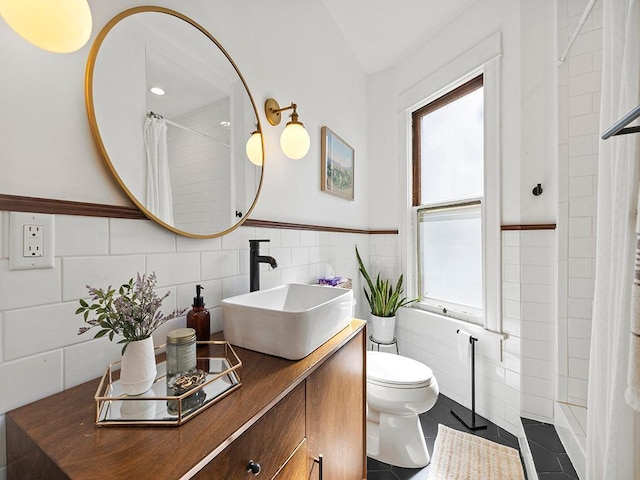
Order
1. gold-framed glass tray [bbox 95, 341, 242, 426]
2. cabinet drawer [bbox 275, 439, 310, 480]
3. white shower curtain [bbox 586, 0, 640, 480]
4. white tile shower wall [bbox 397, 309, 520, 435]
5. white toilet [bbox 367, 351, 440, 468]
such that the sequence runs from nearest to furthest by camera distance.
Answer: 1. gold-framed glass tray [bbox 95, 341, 242, 426]
2. cabinet drawer [bbox 275, 439, 310, 480]
3. white shower curtain [bbox 586, 0, 640, 480]
4. white toilet [bbox 367, 351, 440, 468]
5. white tile shower wall [bbox 397, 309, 520, 435]

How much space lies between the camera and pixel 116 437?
488mm

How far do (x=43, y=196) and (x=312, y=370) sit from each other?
775mm

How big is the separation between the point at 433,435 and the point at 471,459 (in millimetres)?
225

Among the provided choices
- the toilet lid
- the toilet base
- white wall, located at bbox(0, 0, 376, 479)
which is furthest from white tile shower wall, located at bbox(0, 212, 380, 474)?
the toilet base

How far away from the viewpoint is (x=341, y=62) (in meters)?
2.13

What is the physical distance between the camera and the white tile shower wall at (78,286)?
23.8 inches

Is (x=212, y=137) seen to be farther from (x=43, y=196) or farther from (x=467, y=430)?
(x=467, y=430)

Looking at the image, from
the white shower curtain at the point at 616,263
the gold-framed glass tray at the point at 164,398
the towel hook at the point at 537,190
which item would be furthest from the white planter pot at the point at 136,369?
the towel hook at the point at 537,190

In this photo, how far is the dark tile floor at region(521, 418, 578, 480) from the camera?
4.13ft

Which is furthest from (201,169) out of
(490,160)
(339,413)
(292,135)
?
(490,160)

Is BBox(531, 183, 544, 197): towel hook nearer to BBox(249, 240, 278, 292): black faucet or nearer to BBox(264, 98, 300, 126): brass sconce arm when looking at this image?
BBox(264, 98, 300, 126): brass sconce arm

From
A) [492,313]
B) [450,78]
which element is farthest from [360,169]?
[492,313]

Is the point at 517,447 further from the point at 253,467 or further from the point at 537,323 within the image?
the point at 253,467

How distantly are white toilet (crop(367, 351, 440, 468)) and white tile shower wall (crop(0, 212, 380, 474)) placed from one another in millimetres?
899
